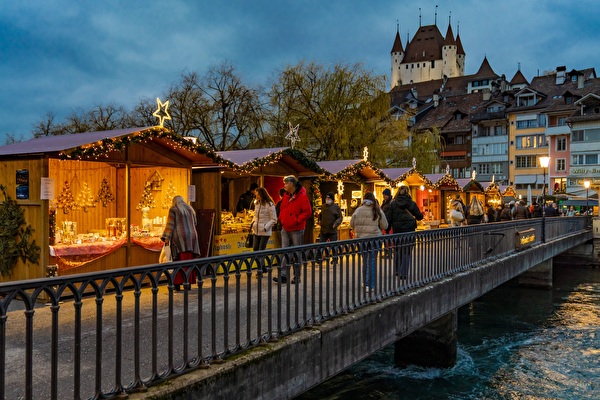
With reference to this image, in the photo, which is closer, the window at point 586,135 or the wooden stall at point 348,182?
the wooden stall at point 348,182

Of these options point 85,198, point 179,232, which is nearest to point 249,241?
point 85,198

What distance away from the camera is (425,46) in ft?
486

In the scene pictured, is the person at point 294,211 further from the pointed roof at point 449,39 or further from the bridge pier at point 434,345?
the pointed roof at point 449,39

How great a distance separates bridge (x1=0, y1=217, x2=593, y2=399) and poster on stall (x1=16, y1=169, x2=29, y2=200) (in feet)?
5.79

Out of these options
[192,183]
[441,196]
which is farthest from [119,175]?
[441,196]

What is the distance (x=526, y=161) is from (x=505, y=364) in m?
59.4

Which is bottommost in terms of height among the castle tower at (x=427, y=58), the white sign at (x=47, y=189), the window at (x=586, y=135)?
the white sign at (x=47, y=189)

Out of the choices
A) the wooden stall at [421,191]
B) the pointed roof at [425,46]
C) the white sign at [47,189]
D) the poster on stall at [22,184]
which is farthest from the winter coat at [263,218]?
the pointed roof at [425,46]

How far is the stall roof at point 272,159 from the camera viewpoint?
1484cm

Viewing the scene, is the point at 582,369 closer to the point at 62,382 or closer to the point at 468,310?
the point at 468,310

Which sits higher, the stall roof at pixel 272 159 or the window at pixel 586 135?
the window at pixel 586 135

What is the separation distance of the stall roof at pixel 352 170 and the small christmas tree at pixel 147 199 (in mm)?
6470

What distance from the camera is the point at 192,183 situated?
45.3 feet

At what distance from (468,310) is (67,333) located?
16.1 m
